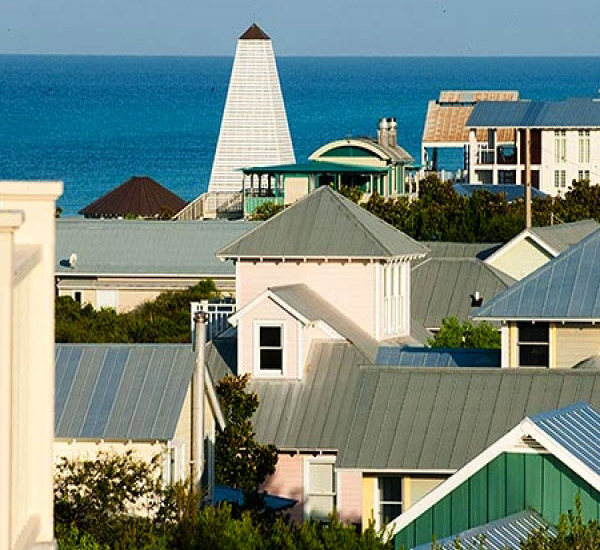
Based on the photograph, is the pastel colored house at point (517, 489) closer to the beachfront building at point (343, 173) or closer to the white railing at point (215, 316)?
the white railing at point (215, 316)

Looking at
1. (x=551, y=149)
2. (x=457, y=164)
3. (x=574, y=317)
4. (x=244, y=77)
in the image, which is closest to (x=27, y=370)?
(x=574, y=317)

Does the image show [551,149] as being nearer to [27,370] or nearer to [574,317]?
[574,317]

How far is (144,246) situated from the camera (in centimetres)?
5297

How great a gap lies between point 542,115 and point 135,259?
131 feet

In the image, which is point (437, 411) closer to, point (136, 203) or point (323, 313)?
point (323, 313)

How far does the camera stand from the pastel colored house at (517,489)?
52.4 ft

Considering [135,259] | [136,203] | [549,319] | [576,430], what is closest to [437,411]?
[576,430]

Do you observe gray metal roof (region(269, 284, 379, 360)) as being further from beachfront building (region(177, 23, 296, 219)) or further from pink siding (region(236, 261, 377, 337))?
beachfront building (region(177, 23, 296, 219))

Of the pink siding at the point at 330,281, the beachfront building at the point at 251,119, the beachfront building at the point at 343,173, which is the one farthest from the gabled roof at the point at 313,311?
the beachfront building at the point at 251,119

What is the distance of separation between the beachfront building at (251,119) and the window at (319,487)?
67769mm

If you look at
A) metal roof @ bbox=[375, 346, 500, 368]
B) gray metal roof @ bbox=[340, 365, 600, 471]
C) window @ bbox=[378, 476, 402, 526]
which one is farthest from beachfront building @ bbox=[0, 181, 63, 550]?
metal roof @ bbox=[375, 346, 500, 368]

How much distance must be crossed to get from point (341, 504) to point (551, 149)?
66.0 meters

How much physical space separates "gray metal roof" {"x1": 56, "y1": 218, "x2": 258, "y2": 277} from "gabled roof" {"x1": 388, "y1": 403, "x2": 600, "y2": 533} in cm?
3363

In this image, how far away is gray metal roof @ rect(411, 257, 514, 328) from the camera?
39.9 metres
